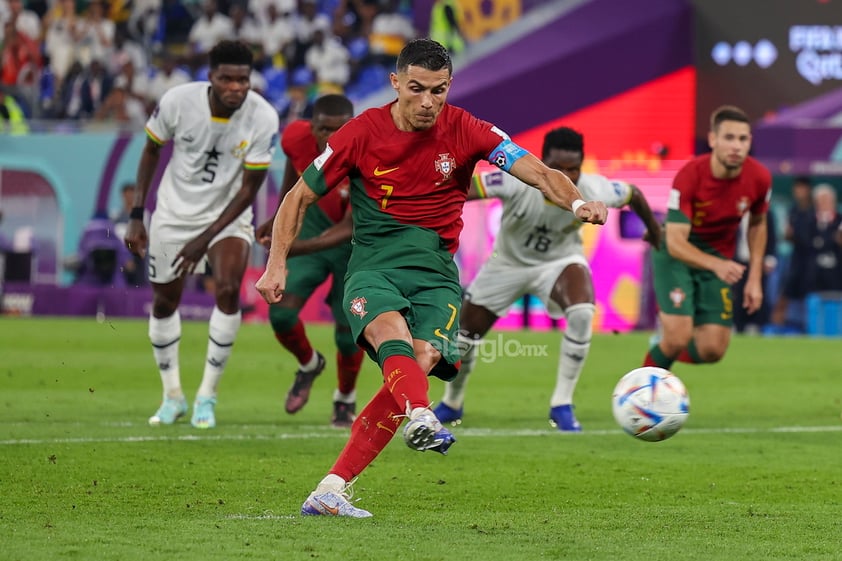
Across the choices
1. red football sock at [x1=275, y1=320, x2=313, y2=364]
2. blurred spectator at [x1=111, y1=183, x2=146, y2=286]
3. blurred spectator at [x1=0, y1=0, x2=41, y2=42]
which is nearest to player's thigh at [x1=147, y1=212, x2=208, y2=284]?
red football sock at [x1=275, y1=320, x2=313, y2=364]

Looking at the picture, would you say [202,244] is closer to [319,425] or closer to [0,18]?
[319,425]

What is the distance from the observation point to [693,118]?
2441cm

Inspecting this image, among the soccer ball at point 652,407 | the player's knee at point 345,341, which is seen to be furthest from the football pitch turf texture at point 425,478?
the player's knee at point 345,341

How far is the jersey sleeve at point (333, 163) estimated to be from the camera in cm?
662

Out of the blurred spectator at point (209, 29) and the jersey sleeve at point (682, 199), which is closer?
the jersey sleeve at point (682, 199)

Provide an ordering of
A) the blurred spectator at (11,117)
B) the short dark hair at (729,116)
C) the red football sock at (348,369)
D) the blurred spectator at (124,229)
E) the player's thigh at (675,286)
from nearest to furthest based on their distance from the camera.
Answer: the red football sock at (348,369) < the short dark hair at (729,116) < the player's thigh at (675,286) < the blurred spectator at (124,229) < the blurred spectator at (11,117)

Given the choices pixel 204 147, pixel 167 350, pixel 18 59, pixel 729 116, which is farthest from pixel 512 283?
pixel 18 59

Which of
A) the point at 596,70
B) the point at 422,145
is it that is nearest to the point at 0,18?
the point at 596,70

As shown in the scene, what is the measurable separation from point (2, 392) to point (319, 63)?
14.3 metres

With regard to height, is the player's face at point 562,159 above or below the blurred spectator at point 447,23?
below

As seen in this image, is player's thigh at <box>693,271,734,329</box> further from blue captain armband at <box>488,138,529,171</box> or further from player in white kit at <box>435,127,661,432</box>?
blue captain armband at <box>488,138,529,171</box>

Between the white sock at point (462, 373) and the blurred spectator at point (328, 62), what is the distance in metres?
15.2

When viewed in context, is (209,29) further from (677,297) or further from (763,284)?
(677,297)

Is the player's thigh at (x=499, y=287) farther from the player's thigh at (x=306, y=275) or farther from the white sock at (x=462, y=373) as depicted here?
the player's thigh at (x=306, y=275)
